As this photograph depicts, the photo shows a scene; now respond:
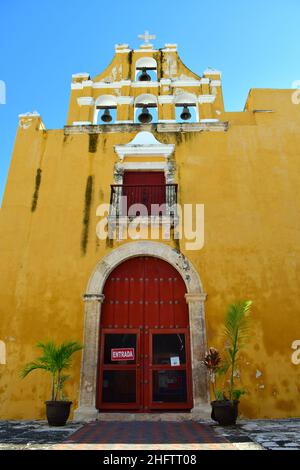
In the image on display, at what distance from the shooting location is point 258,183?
8391 mm

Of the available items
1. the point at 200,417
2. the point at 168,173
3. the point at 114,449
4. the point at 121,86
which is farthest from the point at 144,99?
the point at 114,449

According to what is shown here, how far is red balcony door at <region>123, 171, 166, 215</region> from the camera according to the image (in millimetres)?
8320

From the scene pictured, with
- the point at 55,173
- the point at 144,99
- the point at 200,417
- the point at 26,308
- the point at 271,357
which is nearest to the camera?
the point at 200,417

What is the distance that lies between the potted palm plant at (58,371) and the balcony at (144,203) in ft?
9.37

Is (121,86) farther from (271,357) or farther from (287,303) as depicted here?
(271,357)

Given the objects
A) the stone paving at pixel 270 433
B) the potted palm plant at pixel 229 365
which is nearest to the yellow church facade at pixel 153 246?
A: the potted palm plant at pixel 229 365

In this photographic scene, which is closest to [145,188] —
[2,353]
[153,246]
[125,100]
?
[153,246]

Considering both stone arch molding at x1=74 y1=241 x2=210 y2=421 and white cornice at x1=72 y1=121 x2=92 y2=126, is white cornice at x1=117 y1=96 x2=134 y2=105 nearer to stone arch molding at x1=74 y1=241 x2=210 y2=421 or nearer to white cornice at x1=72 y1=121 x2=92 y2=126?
white cornice at x1=72 y1=121 x2=92 y2=126

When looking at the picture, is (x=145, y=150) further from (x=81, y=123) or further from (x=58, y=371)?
(x=58, y=371)

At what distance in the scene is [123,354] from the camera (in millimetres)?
7023

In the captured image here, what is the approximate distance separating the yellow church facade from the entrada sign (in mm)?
43

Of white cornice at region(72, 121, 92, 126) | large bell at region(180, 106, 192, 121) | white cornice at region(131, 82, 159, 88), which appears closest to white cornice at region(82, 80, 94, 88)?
white cornice at region(131, 82, 159, 88)

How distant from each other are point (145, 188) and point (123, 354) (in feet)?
12.3

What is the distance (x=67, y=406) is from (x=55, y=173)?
518cm
